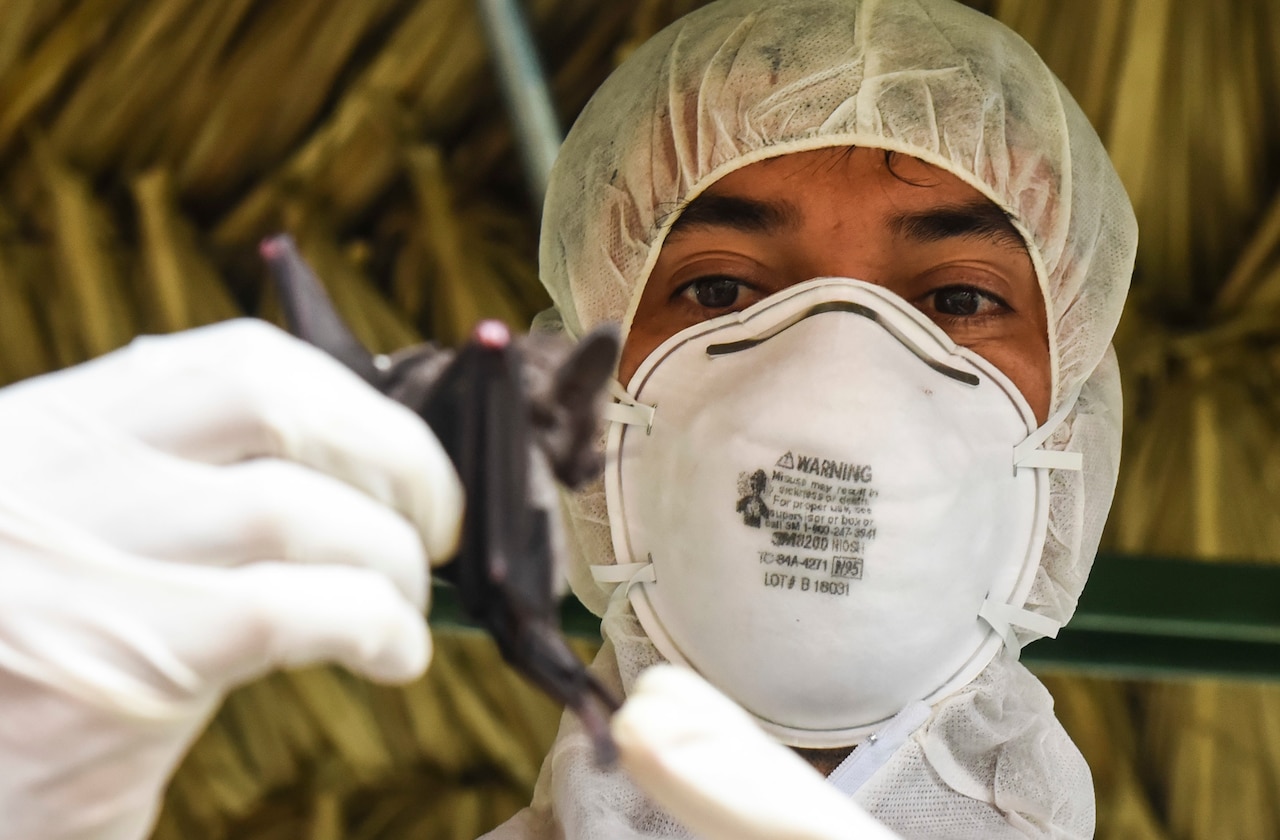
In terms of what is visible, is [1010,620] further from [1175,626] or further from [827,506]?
[1175,626]

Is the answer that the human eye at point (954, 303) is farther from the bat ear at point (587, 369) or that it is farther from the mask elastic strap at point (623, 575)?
the bat ear at point (587, 369)

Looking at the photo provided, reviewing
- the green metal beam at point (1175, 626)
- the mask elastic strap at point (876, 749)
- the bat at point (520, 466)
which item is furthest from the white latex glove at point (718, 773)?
the green metal beam at point (1175, 626)

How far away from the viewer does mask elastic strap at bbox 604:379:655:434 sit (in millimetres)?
1109

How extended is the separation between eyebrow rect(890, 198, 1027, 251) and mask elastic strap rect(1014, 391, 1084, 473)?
16 centimetres

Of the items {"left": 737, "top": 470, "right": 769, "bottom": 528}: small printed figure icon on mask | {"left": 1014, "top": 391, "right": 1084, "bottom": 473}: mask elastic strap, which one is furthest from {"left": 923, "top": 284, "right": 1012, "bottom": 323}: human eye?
{"left": 737, "top": 470, "right": 769, "bottom": 528}: small printed figure icon on mask

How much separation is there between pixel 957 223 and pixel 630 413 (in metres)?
0.32

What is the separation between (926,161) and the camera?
3.61 ft

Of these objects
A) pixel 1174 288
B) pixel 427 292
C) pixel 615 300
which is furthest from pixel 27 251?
pixel 1174 288

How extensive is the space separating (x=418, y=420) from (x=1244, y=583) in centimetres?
104

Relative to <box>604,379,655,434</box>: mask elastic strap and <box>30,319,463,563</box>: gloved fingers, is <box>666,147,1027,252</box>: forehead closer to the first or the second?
<box>604,379,655,434</box>: mask elastic strap

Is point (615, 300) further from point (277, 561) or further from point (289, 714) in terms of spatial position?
point (289, 714)

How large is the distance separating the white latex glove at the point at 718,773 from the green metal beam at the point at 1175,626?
0.76m

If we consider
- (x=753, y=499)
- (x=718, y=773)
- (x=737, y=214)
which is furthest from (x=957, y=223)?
(x=718, y=773)

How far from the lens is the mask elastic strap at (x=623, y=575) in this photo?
1.10 meters
